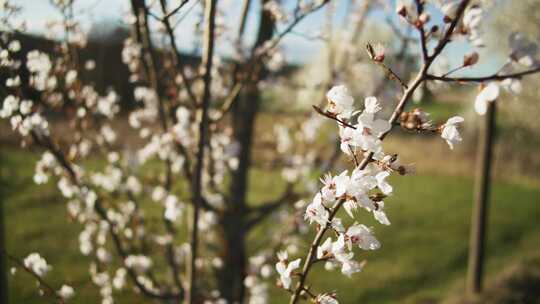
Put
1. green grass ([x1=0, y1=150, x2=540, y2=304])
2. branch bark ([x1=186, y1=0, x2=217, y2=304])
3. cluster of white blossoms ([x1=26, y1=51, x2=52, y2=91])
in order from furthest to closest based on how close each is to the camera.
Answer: green grass ([x1=0, y1=150, x2=540, y2=304]) → cluster of white blossoms ([x1=26, y1=51, x2=52, y2=91]) → branch bark ([x1=186, y1=0, x2=217, y2=304])

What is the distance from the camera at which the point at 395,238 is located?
30.2ft

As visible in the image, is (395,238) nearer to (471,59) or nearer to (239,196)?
(239,196)

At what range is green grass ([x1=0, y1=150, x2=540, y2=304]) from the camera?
19.3ft

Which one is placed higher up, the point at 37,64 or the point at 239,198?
the point at 239,198

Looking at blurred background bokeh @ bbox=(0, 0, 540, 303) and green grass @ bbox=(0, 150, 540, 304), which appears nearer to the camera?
blurred background bokeh @ bbox=(0, 0, 540, 303)

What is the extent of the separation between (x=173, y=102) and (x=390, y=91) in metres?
1.73

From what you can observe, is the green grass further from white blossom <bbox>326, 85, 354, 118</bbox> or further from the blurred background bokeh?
white blossom <bbox>326, 85, 354, 118</bbox>

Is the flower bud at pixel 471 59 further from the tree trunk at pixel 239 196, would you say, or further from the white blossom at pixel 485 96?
the tree trunk at pixel 239 196

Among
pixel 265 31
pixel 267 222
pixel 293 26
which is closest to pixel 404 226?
pixel 267 222

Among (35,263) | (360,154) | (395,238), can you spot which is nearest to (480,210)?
(395,238)

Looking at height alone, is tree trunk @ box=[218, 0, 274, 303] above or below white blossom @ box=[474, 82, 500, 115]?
above

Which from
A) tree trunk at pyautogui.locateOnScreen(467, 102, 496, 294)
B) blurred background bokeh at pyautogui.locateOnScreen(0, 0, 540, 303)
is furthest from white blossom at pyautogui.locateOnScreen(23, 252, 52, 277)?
tree trunk at pyautogui.locateOnScreen(467, 102, 496, 294)

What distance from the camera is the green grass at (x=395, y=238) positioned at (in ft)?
19.3

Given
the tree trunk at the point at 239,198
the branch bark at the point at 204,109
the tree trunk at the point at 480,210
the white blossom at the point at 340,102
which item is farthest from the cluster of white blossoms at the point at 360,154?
the tree trunk at the point at 480,210
